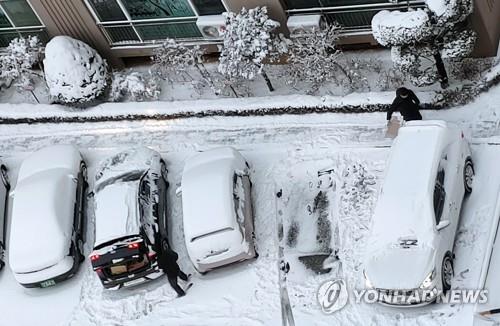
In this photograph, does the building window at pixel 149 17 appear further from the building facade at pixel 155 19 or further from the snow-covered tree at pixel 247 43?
the snow-covered tree at pixel 247 43

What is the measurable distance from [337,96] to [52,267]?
750 centimetres

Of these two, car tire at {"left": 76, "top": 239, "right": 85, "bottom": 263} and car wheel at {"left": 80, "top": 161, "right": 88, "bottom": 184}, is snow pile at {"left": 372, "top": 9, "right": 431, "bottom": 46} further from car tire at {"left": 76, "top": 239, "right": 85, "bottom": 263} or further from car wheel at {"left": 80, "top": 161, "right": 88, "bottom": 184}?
car tire at {"left": 76, "top": 239, "right": 85, "bottom": 263}

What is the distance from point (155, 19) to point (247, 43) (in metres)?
2.86

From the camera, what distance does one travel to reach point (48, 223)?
2000 centimetres

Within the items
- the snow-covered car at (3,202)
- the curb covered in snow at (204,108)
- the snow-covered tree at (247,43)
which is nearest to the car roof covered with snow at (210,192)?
the curb covered in snow at (204,108)

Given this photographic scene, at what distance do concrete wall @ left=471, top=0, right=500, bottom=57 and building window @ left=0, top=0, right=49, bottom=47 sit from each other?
35.2 ft

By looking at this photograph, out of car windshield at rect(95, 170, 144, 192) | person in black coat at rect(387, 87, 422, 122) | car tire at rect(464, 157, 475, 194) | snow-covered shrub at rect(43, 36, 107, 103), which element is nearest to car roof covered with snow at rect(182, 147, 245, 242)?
car windshield at rect(95, 170, 144, 192)

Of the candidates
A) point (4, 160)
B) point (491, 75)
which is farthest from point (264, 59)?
point (4, 160)

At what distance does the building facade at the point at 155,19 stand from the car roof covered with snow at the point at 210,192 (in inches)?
139

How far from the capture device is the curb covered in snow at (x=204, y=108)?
2072 centimetres

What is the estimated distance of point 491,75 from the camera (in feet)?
65.5

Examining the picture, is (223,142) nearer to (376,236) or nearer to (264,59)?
(264,59)

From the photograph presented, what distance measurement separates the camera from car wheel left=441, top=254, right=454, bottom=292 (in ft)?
A: 55.1

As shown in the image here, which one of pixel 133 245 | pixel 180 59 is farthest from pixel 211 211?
pixel 180 59
